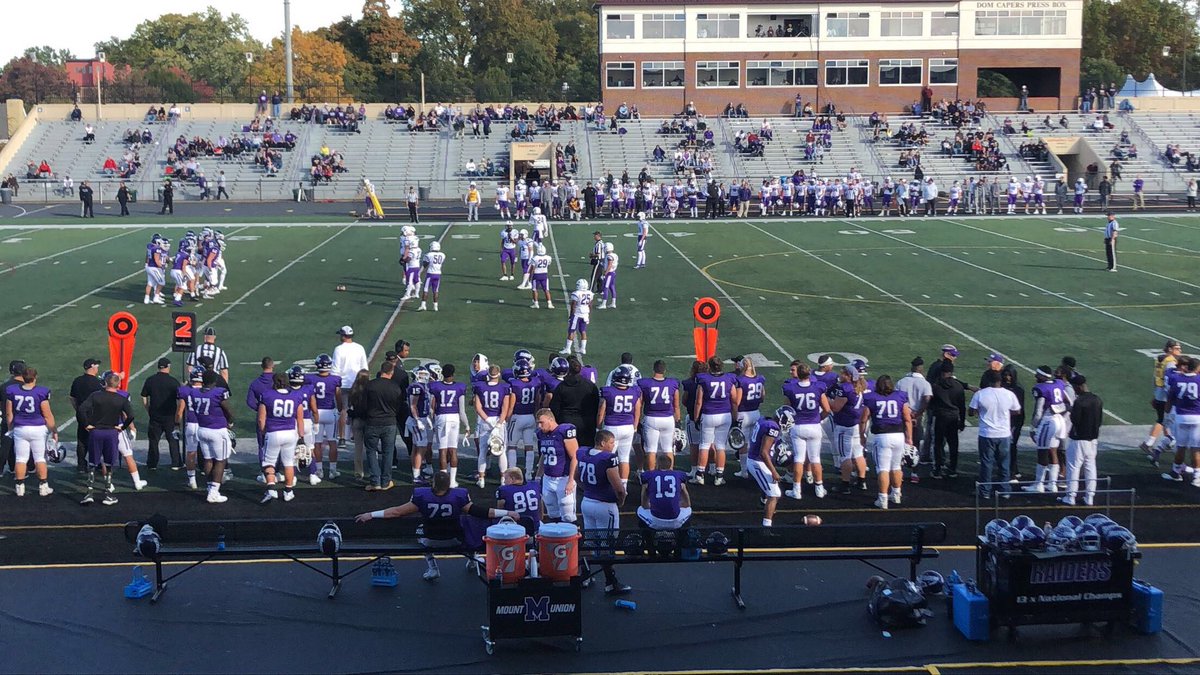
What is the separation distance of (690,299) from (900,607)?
1719cm

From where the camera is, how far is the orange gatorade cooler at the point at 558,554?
31.3 ft

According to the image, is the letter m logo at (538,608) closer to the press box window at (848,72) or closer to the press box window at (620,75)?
the press box window at (620,75)

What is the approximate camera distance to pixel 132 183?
54.9 meters

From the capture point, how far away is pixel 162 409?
47.3ft

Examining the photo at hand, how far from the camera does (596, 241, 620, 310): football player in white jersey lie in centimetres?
2498

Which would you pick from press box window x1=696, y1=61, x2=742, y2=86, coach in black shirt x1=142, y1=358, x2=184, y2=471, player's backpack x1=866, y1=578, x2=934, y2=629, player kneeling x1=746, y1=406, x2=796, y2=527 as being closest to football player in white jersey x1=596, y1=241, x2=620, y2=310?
coach in black shirt x1=142, y1=358, x2=184, y2=471

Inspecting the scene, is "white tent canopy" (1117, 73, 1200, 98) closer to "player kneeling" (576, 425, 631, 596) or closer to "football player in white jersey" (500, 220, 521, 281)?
"football player in white jersey" (500, 220, 521, 281)

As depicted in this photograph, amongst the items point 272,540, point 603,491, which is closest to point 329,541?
point 272,540

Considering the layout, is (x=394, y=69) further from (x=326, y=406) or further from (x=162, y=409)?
(x=326, y=406)

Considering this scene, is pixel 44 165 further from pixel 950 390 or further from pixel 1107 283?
pixel 950 390

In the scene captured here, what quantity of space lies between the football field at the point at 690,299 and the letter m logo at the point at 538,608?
8100 mm

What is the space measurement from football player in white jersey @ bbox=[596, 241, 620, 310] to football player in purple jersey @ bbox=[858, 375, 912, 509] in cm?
1230

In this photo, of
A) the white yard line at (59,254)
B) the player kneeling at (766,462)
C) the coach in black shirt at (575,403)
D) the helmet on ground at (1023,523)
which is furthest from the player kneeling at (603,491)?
the white yard line at (59,254)

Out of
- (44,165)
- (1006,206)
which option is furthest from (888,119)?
(44,165)
